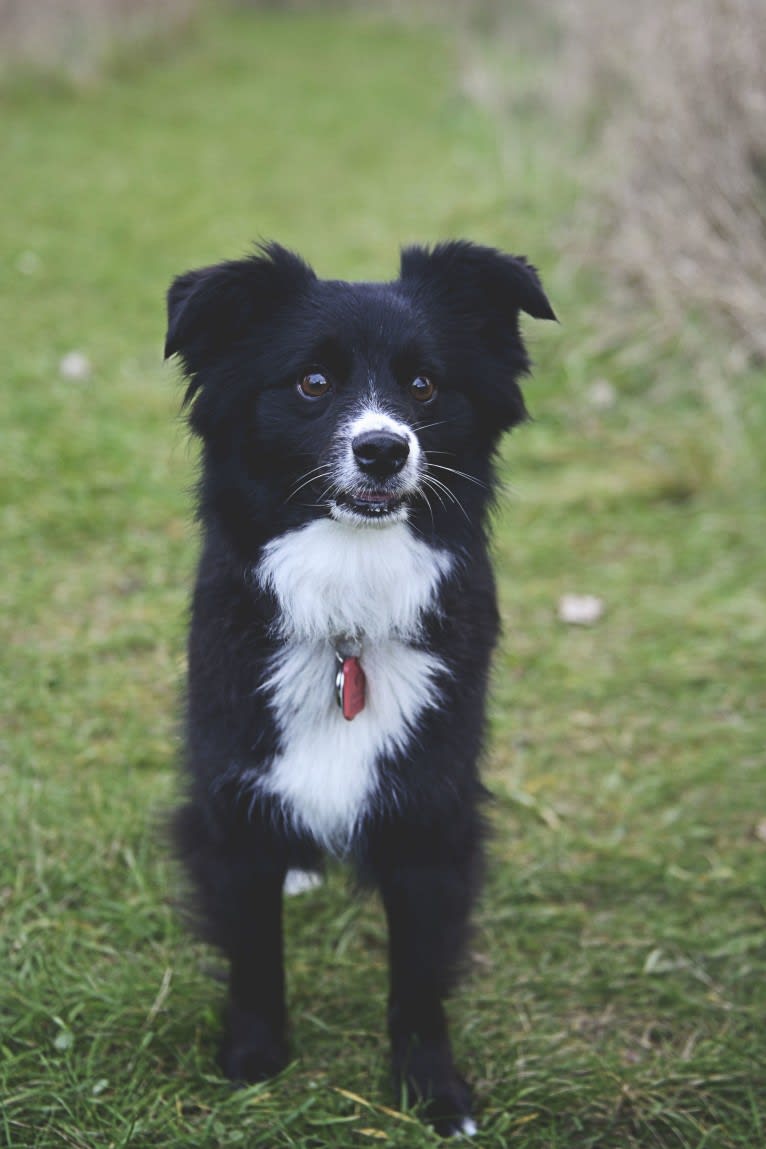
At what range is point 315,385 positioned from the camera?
7.38ft

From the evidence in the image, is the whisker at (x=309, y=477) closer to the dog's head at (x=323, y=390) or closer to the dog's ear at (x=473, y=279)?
the dog's head at (x=323, y=390)

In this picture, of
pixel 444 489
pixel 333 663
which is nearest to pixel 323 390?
pixel 444 489

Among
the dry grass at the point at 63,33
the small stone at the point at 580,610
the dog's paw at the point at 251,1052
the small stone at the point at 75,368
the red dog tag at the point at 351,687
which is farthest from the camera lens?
the dry grass at the point at 63,33

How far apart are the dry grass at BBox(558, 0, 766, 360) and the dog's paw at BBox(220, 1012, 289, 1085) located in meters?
4.13

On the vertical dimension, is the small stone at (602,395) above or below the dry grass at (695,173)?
below

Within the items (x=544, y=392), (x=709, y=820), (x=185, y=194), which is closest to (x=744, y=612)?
(x=709, y=820)

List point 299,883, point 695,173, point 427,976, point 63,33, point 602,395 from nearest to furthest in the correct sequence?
point 427,976
point 299,883
point 602,395
point 695,173
point 63,33

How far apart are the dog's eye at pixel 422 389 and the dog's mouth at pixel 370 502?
23 cm

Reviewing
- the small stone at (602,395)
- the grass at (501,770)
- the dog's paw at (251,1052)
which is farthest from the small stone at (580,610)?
the dog's paw at (251,1052)

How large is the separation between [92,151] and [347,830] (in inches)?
338

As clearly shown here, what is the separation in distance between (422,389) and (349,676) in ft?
1.89

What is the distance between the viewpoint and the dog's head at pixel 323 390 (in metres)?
2.18

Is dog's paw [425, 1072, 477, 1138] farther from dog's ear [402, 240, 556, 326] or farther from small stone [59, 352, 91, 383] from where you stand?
small stone [59, 352, 91, 383]

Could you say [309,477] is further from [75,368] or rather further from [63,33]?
[63,33]
